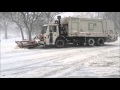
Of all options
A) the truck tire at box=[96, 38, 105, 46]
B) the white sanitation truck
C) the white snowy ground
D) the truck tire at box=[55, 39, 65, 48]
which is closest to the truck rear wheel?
the white sanitation truck

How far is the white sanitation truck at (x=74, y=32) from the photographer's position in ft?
74.6

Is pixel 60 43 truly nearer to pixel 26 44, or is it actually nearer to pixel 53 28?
pixel 53 28

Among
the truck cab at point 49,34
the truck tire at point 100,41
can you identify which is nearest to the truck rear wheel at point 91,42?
the truck tire at point 100,41

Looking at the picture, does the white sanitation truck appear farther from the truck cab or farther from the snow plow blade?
the snow plow blade

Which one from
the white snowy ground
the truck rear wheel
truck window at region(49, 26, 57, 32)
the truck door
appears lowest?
the white snowy ground

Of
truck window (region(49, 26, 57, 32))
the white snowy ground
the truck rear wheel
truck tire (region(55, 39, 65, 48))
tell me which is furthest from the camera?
the truck rear wheel

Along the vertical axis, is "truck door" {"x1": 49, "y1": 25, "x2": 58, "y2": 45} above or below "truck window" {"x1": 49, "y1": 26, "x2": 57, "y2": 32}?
below

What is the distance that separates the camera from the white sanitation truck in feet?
74.6

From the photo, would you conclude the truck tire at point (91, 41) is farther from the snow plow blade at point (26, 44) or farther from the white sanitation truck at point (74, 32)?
the snow plow blade at point (26, 44)

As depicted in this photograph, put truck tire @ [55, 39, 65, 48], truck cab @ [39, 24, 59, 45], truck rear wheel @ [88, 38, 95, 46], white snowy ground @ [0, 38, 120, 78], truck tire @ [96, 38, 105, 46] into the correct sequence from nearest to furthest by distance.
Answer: white snowy ground @ [0, 38, 120, 78], truck cab @ [39, 24, 59, 45], truck tire @ [55, 39, 65, 48], truck rear wheel @ [88, 38, 95, 46], truck tire @ [96, 38, 105, 46]
